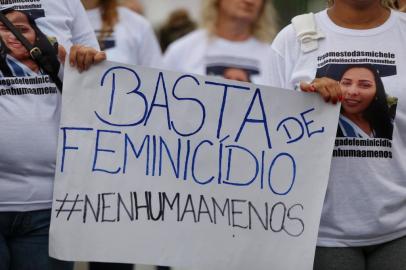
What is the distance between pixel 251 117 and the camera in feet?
14.9

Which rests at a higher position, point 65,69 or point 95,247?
point 65,69

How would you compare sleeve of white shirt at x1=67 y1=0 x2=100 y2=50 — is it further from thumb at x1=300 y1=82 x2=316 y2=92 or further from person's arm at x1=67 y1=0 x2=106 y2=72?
thumb at x1=300 y1=82 x2=316 y2=92

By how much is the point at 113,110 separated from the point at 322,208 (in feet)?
2.69

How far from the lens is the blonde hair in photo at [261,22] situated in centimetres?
708

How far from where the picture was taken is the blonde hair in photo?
7.08m

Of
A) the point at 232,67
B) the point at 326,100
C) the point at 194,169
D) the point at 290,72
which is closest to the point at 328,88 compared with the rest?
the point at 326,100

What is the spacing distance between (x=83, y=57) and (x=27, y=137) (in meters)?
0.34

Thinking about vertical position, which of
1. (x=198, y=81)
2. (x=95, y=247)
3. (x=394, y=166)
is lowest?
(x=95, y=247)

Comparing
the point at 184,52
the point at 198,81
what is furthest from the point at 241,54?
the point at 198,81

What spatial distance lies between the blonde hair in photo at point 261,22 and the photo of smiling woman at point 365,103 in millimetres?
2697

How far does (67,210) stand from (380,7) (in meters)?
1.34

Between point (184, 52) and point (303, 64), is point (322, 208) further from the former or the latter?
point (184, 52)

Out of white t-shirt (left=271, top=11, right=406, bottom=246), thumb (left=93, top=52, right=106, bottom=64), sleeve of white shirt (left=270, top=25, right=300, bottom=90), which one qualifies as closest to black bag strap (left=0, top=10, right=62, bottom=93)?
thumb (left=93, top=52, right=106, bottom=64)

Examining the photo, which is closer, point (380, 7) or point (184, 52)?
point (380, 7)
